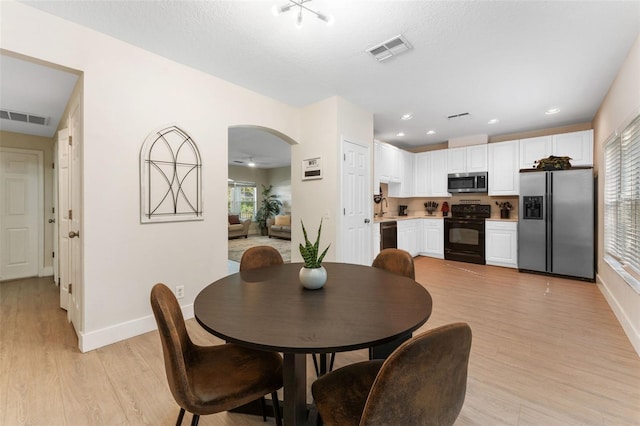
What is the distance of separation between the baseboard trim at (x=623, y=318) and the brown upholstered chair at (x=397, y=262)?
6.43 feet

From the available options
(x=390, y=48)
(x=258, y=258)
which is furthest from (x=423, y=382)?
(x=390, y=48)

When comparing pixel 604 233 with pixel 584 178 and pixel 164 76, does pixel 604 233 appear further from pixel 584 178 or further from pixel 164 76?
pixel 164 76

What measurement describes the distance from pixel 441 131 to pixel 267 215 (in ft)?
21.8


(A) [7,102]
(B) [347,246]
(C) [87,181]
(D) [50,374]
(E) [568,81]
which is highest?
(E) [568,81]

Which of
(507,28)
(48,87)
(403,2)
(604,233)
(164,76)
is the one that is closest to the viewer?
(403,2)

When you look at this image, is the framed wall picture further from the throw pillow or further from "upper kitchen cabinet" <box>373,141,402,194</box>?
the throw pillow

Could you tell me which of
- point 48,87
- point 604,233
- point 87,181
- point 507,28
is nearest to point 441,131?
point 604,233

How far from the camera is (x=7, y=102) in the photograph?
127 inches

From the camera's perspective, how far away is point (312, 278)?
1477 millimetres

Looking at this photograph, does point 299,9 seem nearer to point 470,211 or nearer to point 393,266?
point 393,266

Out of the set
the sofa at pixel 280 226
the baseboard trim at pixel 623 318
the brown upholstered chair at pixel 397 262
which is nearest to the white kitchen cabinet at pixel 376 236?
the brown upholstered chair at pixel 397 262

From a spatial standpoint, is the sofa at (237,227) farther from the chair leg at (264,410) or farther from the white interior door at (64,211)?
the chair leg at (264,410)

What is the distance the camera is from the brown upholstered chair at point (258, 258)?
2078mm

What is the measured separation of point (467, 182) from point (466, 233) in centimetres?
102
